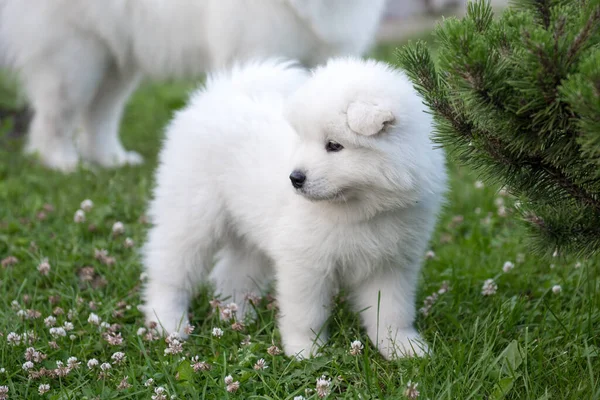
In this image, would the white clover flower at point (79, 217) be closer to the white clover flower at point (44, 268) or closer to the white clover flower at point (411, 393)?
the white clover flower at point (44, 268)

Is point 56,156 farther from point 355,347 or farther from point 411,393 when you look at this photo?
point 411,393

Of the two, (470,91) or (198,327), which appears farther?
(198,327)

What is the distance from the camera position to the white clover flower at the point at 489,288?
2861 millimetres

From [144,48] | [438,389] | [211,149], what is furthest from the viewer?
[144,48]

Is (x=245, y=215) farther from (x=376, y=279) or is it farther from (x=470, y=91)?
(x=470, y=91)

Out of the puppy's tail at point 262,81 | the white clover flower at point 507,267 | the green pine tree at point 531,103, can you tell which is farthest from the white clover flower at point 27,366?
the white clover flower at point 507,267

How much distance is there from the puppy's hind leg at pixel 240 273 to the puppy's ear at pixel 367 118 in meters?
1.06

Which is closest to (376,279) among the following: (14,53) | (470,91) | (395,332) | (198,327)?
(395,332)

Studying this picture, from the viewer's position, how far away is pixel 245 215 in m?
2.68

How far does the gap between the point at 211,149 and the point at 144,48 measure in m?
2.08

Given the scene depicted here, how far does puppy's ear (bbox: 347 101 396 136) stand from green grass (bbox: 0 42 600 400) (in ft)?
1.82

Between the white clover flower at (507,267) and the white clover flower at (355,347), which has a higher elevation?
the white clover flower at (355,347)

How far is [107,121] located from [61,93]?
42cm

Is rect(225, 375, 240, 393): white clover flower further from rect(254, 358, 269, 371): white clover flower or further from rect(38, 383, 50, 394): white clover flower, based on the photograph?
rect(38, 383, 50, 394): white clover flower
